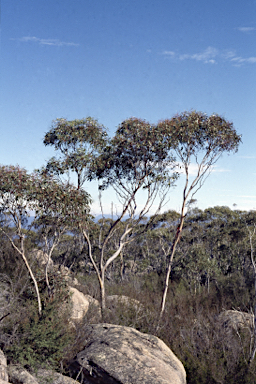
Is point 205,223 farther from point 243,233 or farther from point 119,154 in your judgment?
point 119,154

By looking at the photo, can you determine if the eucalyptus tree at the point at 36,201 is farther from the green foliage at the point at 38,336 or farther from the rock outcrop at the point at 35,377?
the rock outcrop at the point at 35,377

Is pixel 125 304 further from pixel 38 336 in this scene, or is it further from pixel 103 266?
pixel 38 336

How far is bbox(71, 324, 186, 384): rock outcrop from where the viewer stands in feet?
29.5

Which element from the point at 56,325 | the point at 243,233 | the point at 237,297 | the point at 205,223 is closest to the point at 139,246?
the point at 205,223

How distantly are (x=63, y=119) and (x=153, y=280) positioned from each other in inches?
676

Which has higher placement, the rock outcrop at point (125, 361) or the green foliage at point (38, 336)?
the green foliage at point (38, 336)

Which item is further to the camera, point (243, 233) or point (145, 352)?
point (243, 233)

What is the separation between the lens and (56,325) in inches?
453

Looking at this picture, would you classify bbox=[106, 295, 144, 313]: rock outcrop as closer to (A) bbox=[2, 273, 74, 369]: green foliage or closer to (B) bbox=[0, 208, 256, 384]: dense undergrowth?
(B) bbox=[0, 208, 256, 384]: dense undergrowth

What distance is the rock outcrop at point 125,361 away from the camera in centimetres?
898

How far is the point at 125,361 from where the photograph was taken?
939 centimetres

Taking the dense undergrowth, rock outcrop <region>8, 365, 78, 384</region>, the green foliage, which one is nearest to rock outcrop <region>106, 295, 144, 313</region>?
the dense undergrowth

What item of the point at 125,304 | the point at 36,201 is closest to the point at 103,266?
the point at 125,304

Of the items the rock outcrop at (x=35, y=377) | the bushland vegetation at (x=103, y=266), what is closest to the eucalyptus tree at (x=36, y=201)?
the bushland vegetation at (x=103, y=266)
